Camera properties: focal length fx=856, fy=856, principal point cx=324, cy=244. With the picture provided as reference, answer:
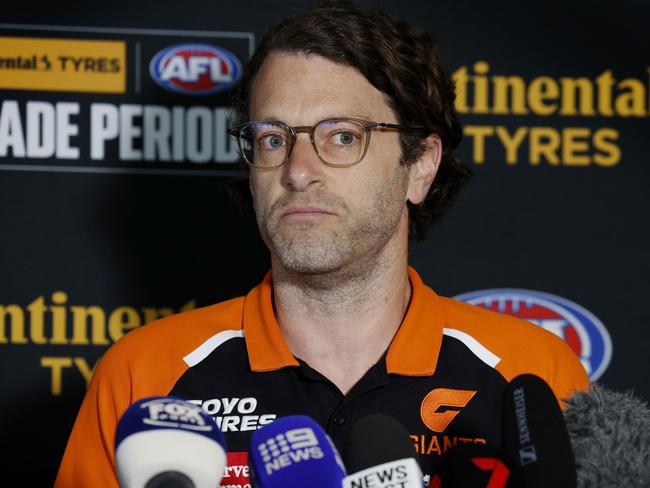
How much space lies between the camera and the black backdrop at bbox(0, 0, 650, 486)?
1992mm

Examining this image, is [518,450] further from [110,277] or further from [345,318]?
[110,277]

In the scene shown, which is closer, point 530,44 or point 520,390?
point 520,390

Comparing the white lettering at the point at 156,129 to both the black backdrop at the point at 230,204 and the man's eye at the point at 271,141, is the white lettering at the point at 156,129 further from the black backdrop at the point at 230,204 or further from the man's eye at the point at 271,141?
the man's eye at the point at 271,141

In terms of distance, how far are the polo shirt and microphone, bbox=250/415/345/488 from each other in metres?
0.50

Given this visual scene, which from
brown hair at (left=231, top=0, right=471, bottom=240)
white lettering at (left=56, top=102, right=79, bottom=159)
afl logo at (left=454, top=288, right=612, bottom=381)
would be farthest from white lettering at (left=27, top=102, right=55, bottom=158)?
afl logo at (left=454, top=288, right=612, bottom=381)

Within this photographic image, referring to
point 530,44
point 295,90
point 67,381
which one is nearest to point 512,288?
point 530,44

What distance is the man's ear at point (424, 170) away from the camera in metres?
1.57

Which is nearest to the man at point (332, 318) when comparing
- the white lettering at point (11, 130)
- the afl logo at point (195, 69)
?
the afl logo at point (195, 69)

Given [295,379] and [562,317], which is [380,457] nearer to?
[295,379]

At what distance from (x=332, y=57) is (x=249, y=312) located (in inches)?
18.2

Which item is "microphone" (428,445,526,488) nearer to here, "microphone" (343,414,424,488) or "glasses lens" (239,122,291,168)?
"microphone" (343,414,424,488)

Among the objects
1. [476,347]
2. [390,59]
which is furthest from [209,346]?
[390,59]

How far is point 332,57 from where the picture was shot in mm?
1454

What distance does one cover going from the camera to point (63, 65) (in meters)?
1.99
